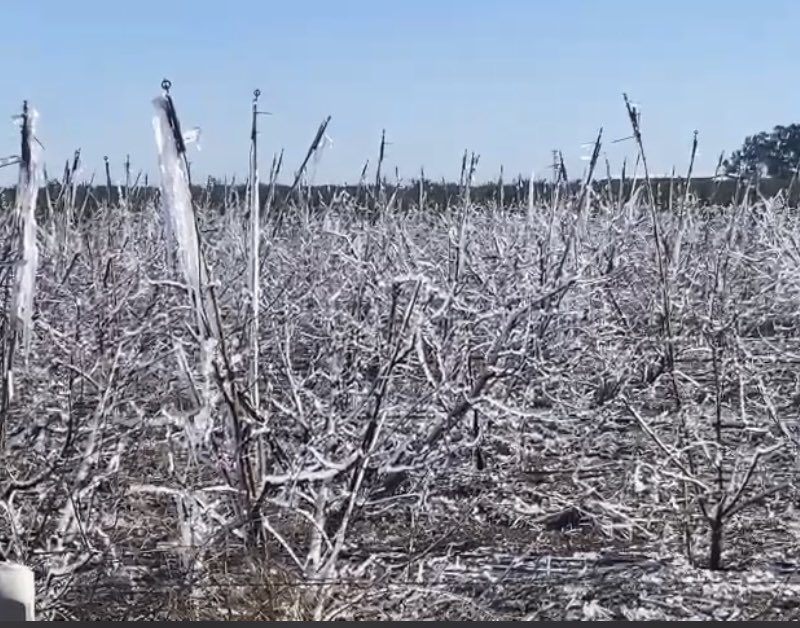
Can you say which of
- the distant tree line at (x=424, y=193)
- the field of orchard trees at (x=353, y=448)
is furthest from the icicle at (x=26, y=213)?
the distant tree line at (x=424, y=193)

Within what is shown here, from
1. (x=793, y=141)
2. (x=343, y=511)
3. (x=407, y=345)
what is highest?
(x=793, y=141)

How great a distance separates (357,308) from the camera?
5129 millimetres

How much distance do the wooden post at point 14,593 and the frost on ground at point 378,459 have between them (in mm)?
767

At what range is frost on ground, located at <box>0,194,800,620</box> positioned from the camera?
357 centimetres

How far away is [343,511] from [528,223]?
4.51 meters

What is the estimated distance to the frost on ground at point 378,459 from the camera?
11.7 ft

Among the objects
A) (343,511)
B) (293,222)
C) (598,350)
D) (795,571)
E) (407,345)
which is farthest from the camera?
(293,222)

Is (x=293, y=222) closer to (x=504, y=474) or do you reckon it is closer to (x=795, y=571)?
(x=504, y=474)

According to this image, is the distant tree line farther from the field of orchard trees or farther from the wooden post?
the wooden post

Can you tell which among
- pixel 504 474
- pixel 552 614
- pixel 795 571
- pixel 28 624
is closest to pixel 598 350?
pixel 504 474

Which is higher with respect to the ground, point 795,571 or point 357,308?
point 357,308

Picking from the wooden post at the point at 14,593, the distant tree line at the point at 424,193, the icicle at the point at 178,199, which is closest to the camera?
the wooden post at the point at 14,593

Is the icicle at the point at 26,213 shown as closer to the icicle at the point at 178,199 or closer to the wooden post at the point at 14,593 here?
the icicle at the point at 178,199

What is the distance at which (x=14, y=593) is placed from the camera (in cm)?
248
